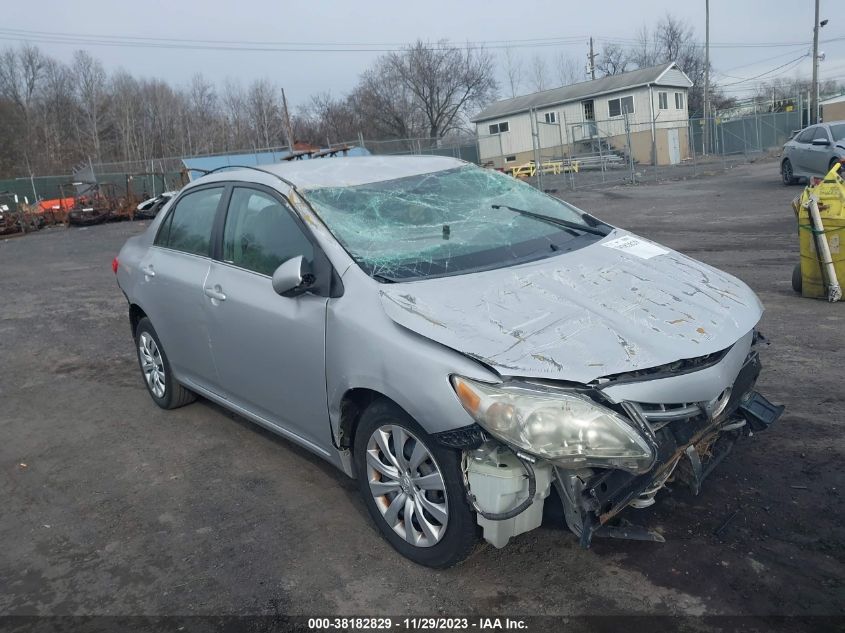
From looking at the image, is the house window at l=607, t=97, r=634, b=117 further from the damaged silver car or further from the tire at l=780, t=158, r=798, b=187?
the damaged silver car

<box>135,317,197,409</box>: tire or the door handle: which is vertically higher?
the door handle

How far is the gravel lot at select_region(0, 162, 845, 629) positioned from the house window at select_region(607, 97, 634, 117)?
45099 mm

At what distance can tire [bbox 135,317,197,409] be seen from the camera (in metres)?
5.32

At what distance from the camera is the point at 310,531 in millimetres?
3658

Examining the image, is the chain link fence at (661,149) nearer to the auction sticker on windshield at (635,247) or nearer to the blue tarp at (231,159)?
the blue tarp at (231,159)

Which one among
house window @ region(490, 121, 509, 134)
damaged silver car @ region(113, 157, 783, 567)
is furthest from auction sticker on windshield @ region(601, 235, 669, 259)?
house window @ region(490, 121, 509, 134)

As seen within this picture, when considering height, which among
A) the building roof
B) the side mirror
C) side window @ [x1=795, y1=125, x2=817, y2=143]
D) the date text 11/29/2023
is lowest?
the date text 11/29/2023

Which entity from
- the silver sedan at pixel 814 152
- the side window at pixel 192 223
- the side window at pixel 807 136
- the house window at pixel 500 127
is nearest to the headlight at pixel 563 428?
the side window at pixel 192 223

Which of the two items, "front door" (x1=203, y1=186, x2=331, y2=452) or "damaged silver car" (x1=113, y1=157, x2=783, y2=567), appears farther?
"front door" (x1=203, y1=186, x2=331, y2=452)

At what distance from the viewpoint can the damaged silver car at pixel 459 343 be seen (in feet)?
9.09

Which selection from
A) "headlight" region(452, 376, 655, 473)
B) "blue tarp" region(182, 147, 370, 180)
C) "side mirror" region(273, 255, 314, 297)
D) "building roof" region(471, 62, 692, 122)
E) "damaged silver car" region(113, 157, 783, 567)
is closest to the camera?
"headlight" region(452, 376, 655, 473)

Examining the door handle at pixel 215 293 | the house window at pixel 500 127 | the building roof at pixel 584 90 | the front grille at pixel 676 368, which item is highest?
the building roof at pixel 584 90

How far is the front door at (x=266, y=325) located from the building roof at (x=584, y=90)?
44386 mm

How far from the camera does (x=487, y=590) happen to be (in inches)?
120
